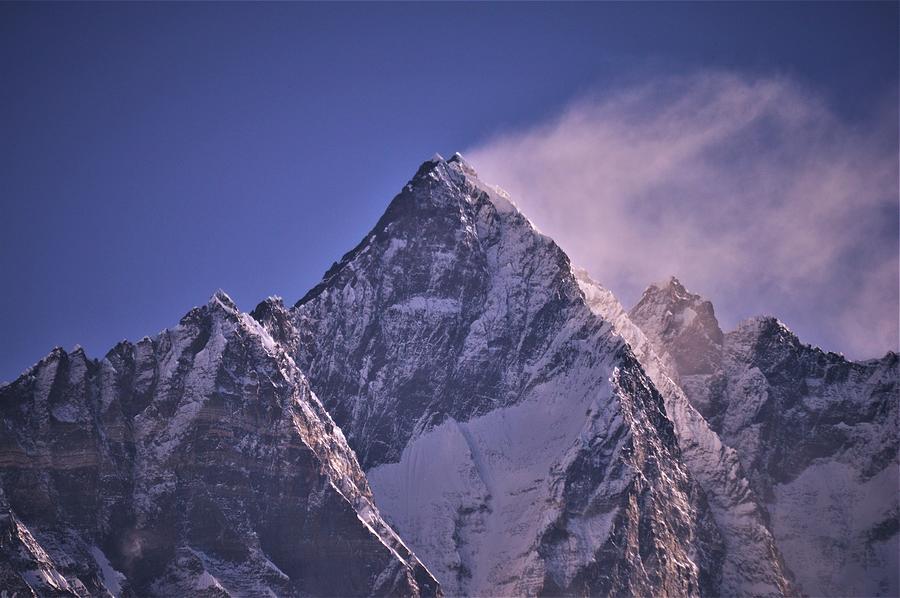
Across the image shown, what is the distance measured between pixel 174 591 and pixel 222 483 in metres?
14.7

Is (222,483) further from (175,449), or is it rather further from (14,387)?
(14,387)

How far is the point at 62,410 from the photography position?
198625 mm

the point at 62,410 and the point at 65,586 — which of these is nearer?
the point at 65,586

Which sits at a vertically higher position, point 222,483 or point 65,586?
point 222,483

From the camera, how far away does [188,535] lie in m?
195

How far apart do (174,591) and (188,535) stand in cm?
741

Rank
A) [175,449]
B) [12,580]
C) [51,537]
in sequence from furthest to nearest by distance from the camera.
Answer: [175,449] → [51,537] → [12,580]

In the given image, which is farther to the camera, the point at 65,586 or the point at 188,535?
the point at 188,535

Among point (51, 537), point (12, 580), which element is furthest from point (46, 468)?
point (12, 580)

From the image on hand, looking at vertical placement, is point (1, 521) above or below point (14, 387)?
below

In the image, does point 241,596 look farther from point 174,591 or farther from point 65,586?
point 65,586

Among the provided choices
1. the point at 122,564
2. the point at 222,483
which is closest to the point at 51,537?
the point at 122,564

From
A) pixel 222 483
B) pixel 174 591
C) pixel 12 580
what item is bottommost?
pixel 12 580

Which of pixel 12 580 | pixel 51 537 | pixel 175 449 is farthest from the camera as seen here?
Answer: pixel 175 449
